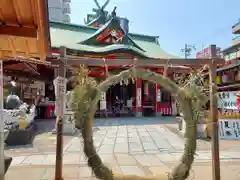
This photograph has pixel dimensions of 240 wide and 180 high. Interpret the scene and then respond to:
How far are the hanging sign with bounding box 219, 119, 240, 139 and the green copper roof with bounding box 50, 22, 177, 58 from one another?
712 cm

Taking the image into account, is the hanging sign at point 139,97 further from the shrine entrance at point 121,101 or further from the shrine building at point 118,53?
the shrine entrance at point 121,101

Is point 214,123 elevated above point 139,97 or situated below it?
below

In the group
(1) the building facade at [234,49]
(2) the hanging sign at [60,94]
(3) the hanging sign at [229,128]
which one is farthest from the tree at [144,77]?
(1) the building facade at [234,49]

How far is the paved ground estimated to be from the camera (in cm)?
470

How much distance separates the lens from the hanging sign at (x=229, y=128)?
829 centimetres

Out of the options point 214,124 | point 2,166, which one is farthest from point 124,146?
point 2,166

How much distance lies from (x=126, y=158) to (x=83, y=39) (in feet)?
37.8

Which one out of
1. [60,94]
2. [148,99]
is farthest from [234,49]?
[60,94]

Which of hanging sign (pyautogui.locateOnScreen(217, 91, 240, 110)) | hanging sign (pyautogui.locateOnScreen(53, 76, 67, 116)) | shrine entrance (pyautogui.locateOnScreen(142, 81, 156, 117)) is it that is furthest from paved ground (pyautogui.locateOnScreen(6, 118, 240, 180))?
shrine entrance (pyautogui.locateOnScreen(142, 81, 156, 117))

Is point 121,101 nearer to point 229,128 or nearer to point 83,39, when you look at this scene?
point 83,39

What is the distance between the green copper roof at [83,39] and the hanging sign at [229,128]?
23.4 feet

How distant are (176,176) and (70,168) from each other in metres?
2.66

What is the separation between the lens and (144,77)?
327cm

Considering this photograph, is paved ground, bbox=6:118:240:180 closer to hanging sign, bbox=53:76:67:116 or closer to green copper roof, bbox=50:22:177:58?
hanging sign, bbox=53:76:67:116
